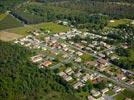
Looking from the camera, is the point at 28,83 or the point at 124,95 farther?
the point at 28,83

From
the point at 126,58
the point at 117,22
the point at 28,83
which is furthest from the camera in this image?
the point at 117,22

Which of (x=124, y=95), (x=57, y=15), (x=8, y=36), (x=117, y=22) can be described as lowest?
(x=124, y=95)

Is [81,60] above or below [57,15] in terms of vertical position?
below

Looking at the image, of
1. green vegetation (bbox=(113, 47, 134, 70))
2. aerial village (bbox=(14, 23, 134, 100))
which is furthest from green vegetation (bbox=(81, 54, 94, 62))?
green vegetation (bbox=(113, 47, 134, 70))

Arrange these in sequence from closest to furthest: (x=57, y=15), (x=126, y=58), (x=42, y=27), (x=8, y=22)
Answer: (x=126, y=58) < (x=42, y=27) < (x=8, y=22) < (x=57, y=15)

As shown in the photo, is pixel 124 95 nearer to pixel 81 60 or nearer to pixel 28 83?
pixel 81 60

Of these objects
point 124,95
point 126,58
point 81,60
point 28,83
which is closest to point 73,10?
point 81,60

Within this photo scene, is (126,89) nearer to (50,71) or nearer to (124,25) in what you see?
(50,71)

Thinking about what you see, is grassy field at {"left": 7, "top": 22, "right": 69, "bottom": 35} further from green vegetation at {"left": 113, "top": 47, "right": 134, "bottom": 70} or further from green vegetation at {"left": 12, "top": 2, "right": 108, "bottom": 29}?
green vegetation at {"left": 113, "top": 47, "right": 134, "bottom": 70}
